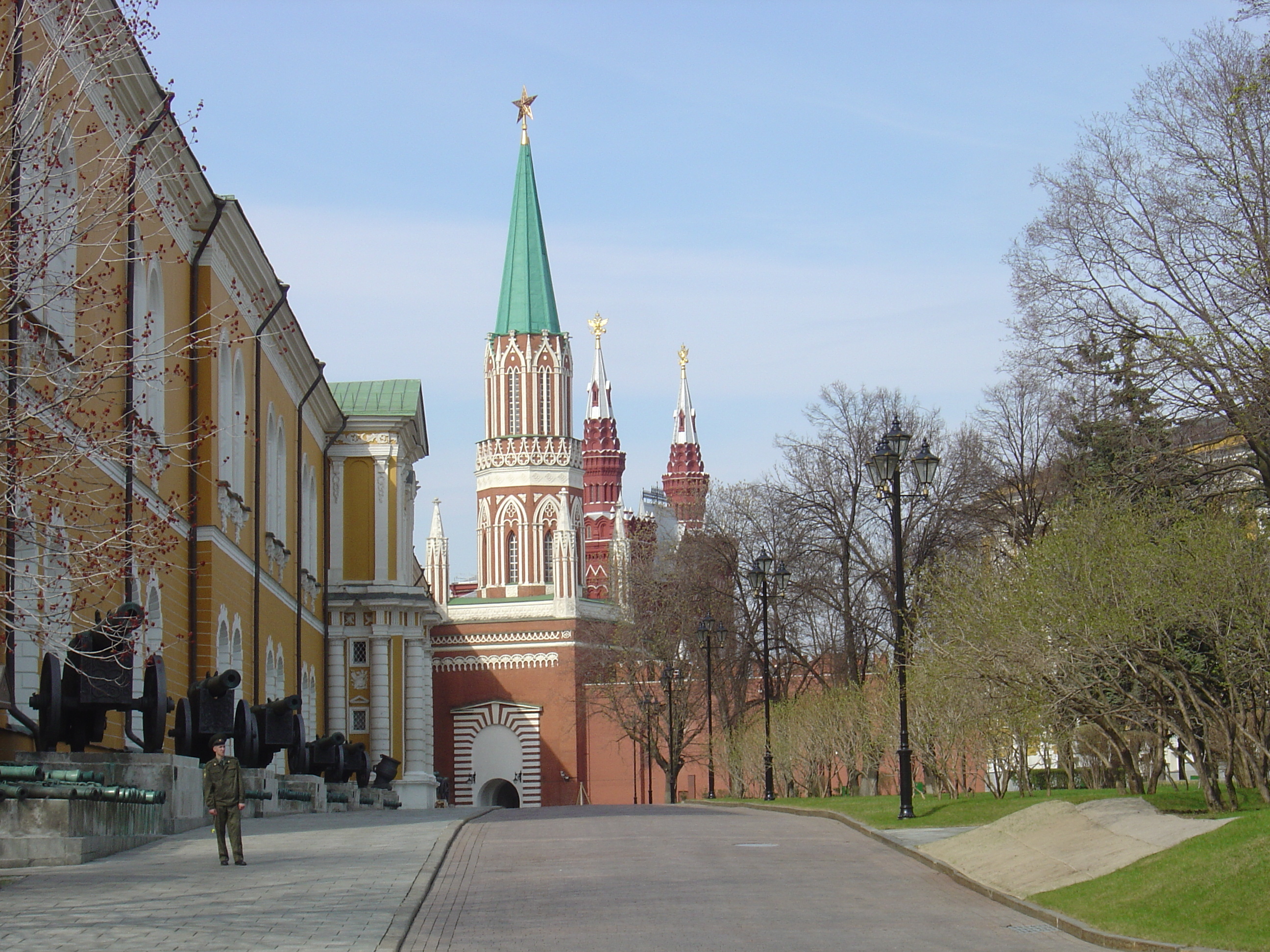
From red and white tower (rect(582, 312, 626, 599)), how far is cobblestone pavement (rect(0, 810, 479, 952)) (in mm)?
97263

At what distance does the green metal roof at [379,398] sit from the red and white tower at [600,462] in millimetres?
62912

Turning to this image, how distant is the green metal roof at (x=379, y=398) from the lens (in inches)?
1980

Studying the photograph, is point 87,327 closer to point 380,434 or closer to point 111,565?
point 111,565

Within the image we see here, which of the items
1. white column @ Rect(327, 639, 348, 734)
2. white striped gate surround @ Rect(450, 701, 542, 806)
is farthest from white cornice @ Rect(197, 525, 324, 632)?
white striped gate surround @ Rect(450, 701, 542, 806)

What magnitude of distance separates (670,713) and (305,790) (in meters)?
26.5

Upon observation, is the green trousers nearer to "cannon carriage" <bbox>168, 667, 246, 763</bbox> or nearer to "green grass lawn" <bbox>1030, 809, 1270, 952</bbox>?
"cannon carriage" <bbox>168, 667, 246, 763</bbox>

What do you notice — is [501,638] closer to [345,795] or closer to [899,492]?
[345,795]

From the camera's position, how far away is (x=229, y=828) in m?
15.8

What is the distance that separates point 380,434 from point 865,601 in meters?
14.9

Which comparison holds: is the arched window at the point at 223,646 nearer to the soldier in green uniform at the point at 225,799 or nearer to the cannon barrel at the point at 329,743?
the cannon barrel at the point at 329,743

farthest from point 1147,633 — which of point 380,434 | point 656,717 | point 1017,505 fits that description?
point 656,717

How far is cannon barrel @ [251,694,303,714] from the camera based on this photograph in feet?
87.0

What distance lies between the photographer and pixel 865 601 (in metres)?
46.3

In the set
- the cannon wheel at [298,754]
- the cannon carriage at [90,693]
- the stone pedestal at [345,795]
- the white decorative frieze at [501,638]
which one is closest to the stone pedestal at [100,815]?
the cannon carriage at [90,693]
